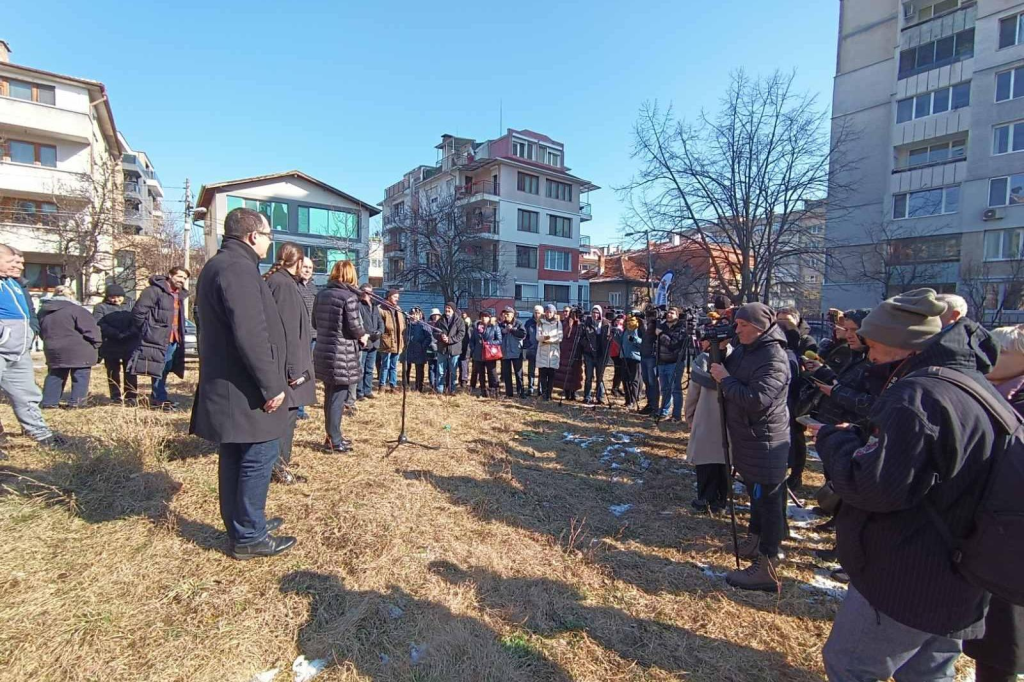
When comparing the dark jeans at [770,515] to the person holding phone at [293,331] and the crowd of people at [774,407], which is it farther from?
the person holding phone at [293,331]

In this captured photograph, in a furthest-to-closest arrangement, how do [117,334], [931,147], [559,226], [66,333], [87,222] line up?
[559,226], [931,147], [87,222], [117,334], [66,333]

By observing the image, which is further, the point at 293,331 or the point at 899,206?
the point at 899,206

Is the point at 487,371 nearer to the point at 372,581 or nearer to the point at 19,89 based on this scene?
the point at 372,581

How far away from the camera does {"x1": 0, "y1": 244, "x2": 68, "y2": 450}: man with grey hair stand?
4352 millimetres

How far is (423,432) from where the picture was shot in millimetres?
6355

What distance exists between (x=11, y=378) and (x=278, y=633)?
13.4 feet

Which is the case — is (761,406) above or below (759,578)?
above

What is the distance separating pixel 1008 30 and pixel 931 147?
586 centimetres

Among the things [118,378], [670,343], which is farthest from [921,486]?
[118,378]

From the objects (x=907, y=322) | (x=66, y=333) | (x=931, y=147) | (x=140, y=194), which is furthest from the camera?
(x=140, y=194)

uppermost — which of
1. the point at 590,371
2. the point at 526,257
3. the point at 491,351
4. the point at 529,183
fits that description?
the point at 529,183

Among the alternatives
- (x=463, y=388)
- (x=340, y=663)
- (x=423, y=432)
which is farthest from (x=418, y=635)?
(x=463, y=388)

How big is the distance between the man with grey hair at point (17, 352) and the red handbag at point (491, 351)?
6.23 metres

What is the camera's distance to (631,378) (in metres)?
9.27
